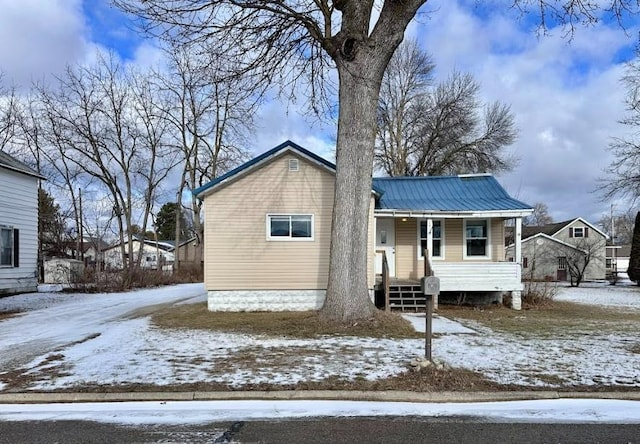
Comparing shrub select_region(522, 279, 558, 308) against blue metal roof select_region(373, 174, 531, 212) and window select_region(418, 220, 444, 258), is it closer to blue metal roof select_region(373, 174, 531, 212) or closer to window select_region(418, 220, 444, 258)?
window select_region(418, 220, 444, 258)

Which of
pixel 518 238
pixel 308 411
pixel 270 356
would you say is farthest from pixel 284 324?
pixel 518 238

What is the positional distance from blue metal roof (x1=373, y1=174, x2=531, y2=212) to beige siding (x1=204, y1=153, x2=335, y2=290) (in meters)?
2.54

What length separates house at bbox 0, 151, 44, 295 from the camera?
18.6 metres

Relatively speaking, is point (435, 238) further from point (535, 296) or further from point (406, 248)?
point (535, 296)

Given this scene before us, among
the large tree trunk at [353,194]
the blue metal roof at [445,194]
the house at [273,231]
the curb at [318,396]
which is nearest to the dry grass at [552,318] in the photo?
the house at [273,231]

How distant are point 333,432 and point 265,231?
410 inches

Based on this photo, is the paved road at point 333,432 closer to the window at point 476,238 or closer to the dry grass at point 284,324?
the dry grass at point 284,324

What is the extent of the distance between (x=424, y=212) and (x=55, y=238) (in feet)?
127

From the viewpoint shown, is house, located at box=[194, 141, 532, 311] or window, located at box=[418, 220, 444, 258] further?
window, located at box=[418, 220, 444, 258]

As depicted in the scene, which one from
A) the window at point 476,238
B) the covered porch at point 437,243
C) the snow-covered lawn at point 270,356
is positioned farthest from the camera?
the window at point 476,238

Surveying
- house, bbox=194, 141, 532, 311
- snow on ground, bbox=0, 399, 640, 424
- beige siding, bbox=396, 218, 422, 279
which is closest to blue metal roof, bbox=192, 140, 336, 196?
house, bbox=194, 141, 532, 311

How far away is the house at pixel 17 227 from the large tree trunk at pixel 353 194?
A: 1345cm

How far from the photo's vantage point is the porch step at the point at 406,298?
49.3 feet

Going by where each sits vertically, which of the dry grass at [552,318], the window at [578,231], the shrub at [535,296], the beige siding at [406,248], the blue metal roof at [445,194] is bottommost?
the dry grass at [552,318]
